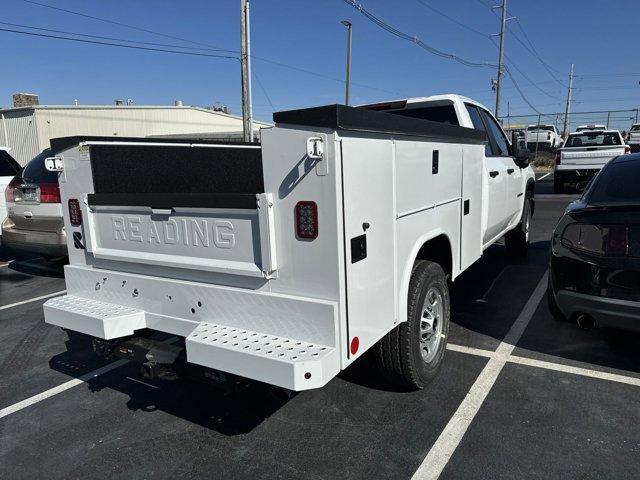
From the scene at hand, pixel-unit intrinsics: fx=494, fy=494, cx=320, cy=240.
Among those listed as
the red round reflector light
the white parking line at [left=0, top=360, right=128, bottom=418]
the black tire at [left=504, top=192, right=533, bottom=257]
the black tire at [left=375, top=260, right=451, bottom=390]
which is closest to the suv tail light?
the white parking line at [left=0, top=360, right=128, bottom=418]

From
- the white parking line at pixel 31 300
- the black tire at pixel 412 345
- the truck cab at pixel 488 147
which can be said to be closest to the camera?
the black tire at pixel 412 345

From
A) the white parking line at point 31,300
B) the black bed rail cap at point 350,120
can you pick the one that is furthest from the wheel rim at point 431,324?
the white parking line at point 31,300

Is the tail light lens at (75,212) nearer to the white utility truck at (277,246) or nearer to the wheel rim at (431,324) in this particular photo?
the white utility truck at (277,246)

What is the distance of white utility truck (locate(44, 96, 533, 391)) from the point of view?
2311 millimetres

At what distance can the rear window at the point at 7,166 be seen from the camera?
8736mm

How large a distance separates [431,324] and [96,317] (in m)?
2.22

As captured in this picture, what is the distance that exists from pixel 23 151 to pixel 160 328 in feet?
98.4

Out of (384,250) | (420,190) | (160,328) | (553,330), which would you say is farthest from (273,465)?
(553,330)

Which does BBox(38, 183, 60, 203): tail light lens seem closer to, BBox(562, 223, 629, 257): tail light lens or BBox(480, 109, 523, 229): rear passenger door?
BBox(480, 109, 523, 229): rear passenger door

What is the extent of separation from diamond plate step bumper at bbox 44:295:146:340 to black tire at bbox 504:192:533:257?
5.64 metres

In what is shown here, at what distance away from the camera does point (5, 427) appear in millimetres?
3279

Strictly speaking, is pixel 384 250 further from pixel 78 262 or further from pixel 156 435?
pixel 78 262

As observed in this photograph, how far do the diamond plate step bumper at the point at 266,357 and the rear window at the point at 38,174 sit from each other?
5456 millimetres

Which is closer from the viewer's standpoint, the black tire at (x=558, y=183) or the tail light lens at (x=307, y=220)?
the tail light lens at (x=307, y=220)
